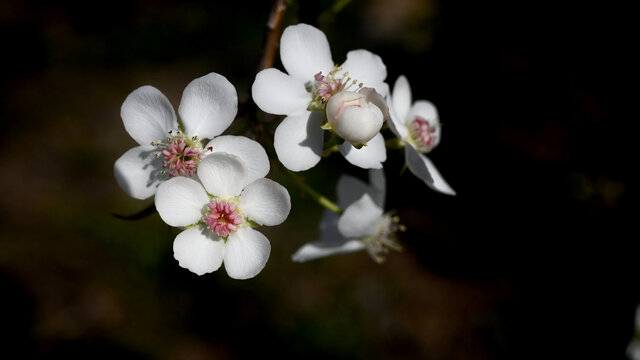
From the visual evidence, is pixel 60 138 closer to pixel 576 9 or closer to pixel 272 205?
pixel 272 205

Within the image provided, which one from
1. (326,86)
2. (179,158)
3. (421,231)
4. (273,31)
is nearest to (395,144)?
(326,86)

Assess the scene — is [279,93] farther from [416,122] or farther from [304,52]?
[416,122]

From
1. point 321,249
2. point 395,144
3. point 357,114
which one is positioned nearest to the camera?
point 357,114

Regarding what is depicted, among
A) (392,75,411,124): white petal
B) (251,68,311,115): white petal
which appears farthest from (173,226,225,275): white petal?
(392,75,411,124): white petal

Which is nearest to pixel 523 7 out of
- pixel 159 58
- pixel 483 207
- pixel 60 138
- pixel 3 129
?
pixel 483 207

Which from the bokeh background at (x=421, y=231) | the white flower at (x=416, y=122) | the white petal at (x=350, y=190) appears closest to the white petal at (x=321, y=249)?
the white petal at (x=350, y=190)

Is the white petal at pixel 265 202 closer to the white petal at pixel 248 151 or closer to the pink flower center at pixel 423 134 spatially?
the white petal at pixel 248 151

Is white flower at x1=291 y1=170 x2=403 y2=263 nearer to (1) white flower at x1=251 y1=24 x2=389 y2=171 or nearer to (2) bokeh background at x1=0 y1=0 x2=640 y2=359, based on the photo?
(1) white flower at x1=251 y1=24 x2=389 y2=171
